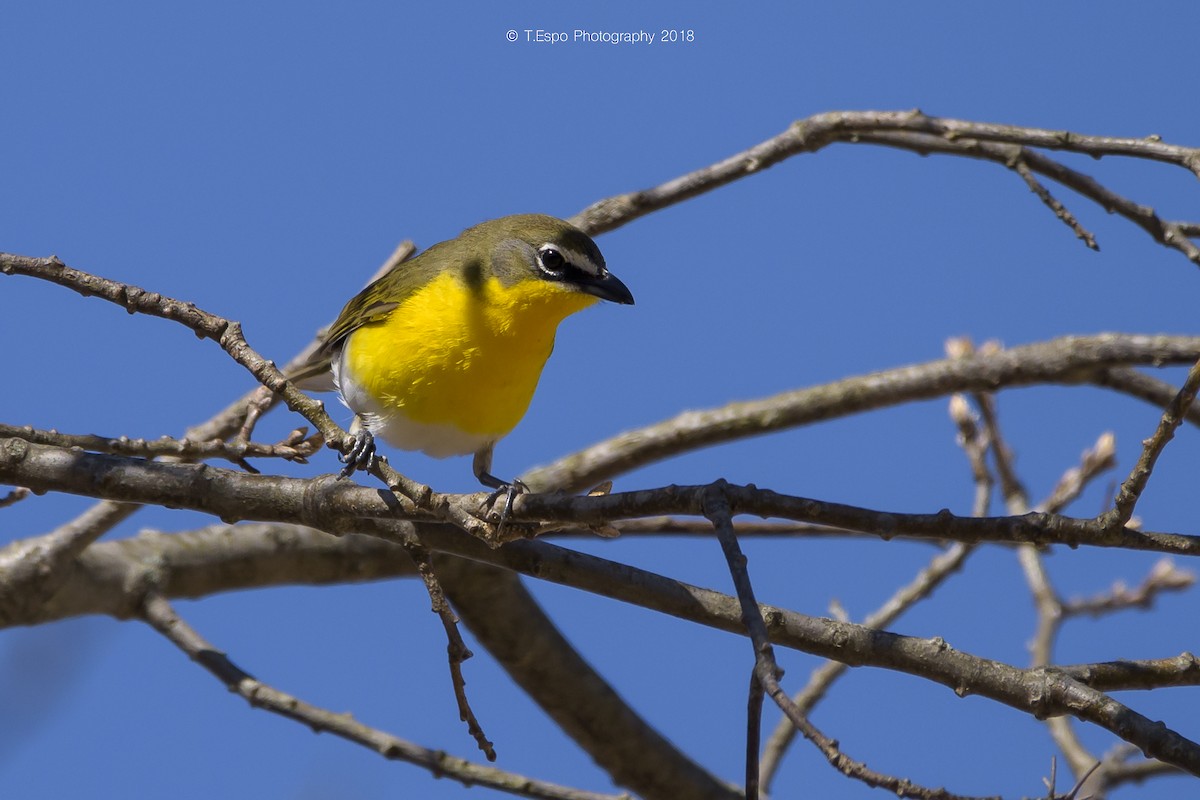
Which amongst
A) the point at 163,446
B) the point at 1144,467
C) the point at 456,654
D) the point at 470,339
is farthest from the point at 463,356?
the point at 1144,467

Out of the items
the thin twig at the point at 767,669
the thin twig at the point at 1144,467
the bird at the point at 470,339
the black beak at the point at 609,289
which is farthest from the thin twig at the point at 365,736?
the thin twig at the point at 1144,467

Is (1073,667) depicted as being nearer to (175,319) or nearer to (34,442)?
(175,319)

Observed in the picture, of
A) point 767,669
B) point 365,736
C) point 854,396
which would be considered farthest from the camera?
point 854,396

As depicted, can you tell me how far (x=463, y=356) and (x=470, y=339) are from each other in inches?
3.3

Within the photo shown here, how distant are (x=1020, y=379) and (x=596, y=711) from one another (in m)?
2.83

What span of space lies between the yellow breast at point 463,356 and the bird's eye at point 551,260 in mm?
86

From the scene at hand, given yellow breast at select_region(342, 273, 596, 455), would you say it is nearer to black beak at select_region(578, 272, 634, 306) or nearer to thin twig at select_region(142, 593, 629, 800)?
black beak at select_region(578, 272, 634, 306)

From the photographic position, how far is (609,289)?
5625 mm

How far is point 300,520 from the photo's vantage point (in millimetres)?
3869

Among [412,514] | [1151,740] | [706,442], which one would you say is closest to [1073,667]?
[1151,740]

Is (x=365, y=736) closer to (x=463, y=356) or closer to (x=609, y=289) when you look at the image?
(x=463, y=356)

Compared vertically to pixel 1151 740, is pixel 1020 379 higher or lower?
higher

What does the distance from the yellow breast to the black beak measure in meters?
0.06

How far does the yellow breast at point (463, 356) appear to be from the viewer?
545cm
